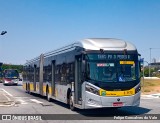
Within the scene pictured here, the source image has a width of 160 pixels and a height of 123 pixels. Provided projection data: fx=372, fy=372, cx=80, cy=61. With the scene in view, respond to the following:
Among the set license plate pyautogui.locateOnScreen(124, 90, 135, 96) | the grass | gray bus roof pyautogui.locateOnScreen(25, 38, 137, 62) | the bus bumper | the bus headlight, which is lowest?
the grass

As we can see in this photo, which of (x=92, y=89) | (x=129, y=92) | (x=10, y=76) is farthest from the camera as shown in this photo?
(x=10, y=76)

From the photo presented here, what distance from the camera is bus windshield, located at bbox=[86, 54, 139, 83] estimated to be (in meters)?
15.1

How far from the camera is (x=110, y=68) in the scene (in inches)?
597

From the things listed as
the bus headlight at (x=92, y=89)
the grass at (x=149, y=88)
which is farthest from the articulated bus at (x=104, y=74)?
the grass at (x=149, y=88)

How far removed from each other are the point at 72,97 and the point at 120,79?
9.52ft

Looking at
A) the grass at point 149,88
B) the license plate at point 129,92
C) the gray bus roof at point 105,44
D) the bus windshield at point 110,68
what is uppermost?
the gray bus roof at point 105,44

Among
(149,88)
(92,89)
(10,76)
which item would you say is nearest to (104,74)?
(92,89)

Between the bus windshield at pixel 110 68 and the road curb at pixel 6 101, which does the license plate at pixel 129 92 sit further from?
the road curb at pixel 6 101

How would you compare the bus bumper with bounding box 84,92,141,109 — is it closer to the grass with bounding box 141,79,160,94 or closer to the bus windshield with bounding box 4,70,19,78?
the grass with bounding box 141,79,160,94

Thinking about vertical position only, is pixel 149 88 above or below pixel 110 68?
below

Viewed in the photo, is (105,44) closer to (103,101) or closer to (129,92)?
(129,92)

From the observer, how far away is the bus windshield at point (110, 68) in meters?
15.1

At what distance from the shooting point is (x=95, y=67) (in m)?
15.1

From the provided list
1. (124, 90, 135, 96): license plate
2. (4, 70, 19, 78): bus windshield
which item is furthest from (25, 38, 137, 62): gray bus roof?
(4, 70, 19, 78): bus windshield
